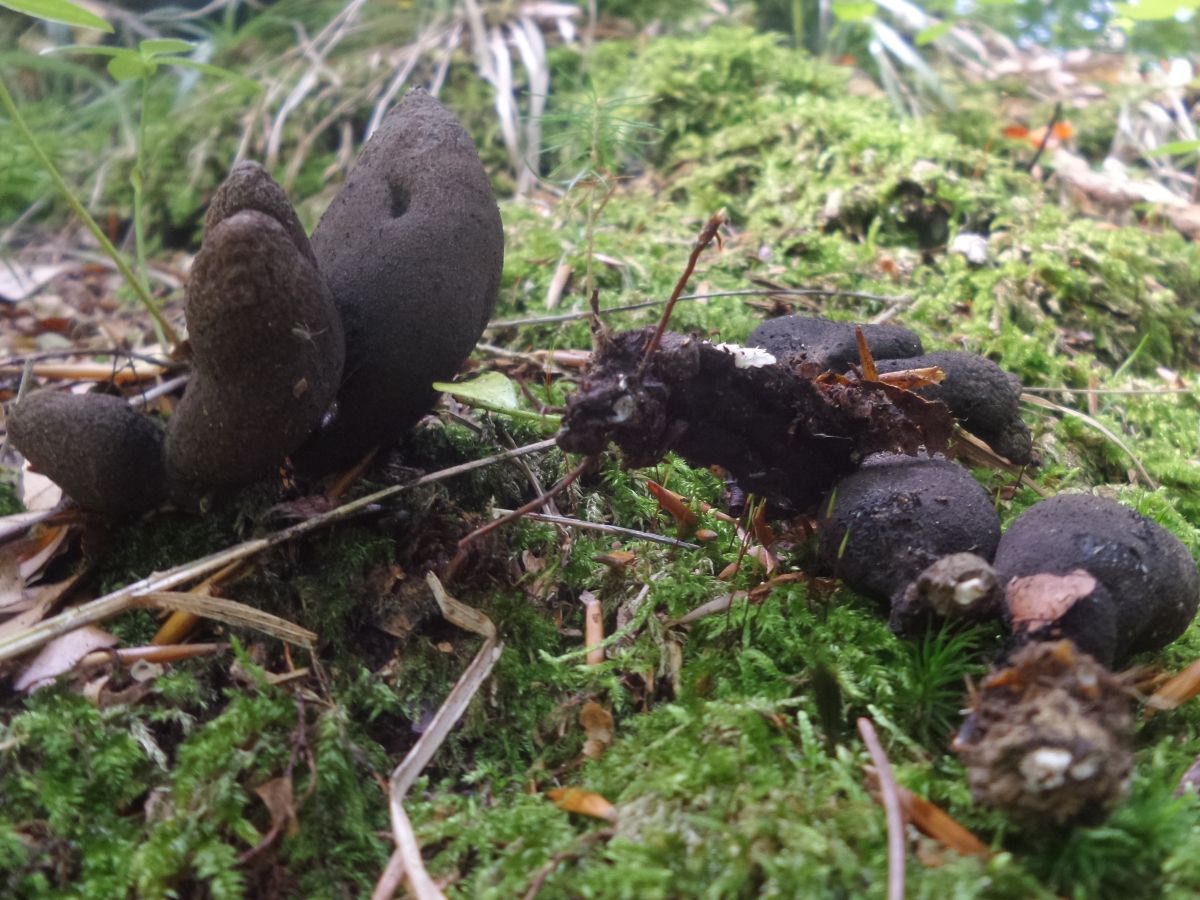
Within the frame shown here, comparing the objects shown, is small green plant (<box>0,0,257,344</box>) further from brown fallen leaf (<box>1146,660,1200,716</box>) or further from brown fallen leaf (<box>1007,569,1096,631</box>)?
brown fallen leaf (<box>1146,660,1200,716</box>)

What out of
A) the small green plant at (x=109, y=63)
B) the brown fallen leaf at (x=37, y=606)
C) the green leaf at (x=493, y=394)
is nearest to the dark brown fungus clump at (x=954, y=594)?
the green leaf at (x=493, y=394)

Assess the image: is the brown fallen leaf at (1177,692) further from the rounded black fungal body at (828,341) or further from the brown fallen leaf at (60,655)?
the brown fallen leaf at (60,655)

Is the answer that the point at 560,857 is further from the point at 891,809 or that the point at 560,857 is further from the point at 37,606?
the point at 37,606

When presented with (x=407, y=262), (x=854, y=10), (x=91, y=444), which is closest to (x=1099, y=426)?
(x=407, y=262)

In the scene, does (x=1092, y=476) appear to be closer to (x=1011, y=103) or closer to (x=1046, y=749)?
(x=1046, y=749)

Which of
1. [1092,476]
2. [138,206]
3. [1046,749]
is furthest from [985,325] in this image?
[138,206]
